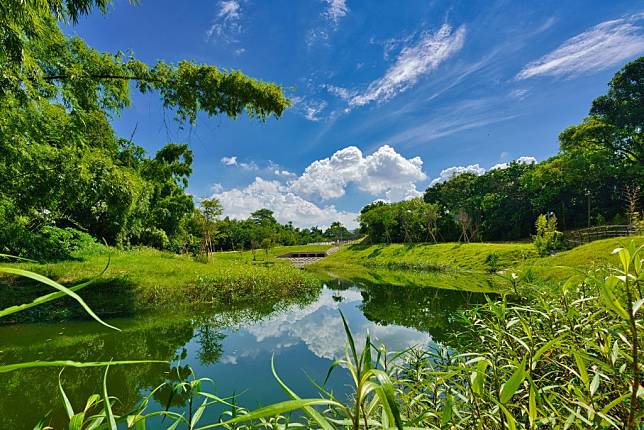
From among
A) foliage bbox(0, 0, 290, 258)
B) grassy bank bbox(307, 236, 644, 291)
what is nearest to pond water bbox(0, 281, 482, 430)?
foliage bbox(0, 0, 290, 258)

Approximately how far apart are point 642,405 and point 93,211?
63.3ft

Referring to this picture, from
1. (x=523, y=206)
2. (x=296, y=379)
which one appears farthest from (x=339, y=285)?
(x=523, y=206)

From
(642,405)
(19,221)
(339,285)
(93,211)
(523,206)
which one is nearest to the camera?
(642,405)

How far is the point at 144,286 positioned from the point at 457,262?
22257 mm

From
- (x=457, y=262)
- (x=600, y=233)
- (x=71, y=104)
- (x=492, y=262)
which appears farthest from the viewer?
(x=457, y=262)

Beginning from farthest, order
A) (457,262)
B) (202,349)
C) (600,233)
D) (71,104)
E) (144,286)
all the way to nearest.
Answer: (457,262), (600,233), (144,286), (71,104), (202,349)

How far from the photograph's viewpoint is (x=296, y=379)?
5027 mm

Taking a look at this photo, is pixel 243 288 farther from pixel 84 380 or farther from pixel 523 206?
pixel 523 206

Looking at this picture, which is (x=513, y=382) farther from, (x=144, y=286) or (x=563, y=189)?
(x=563, y=189)

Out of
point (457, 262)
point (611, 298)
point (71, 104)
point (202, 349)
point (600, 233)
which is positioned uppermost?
point (71, 104)

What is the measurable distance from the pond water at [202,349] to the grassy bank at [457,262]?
18.4ft

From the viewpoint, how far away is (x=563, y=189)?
106ft

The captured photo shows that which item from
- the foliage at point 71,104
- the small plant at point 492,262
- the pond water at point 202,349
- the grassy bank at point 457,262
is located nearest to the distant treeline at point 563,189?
the grassy bank at point 457,262

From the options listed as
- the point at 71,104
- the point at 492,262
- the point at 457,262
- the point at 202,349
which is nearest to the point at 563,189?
the point at 457,262
